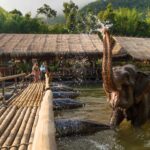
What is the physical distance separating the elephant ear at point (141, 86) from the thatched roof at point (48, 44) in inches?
746

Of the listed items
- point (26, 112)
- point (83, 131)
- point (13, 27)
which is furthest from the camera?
point (13, 27)

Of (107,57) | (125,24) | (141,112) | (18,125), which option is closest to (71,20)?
(125,24)

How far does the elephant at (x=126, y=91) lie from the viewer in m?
7.64

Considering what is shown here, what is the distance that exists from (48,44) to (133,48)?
6.17m

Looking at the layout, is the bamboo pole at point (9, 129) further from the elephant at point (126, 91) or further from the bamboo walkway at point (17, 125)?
the elephant at point (126, 91)

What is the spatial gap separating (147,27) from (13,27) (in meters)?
17.4

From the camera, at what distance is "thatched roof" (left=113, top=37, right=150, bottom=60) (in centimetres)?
2889

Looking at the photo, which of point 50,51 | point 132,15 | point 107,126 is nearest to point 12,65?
point 50,51

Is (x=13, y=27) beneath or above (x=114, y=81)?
above

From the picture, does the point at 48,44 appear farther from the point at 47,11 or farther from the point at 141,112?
the point at 47,11

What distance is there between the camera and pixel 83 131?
9672 millimetres

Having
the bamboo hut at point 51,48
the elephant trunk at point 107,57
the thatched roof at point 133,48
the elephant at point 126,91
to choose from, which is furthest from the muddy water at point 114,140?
the thatched roof at point 133,48

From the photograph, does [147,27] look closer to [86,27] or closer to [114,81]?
[86,27]

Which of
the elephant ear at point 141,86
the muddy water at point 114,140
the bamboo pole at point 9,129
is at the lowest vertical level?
the muddy water at point 114,140
